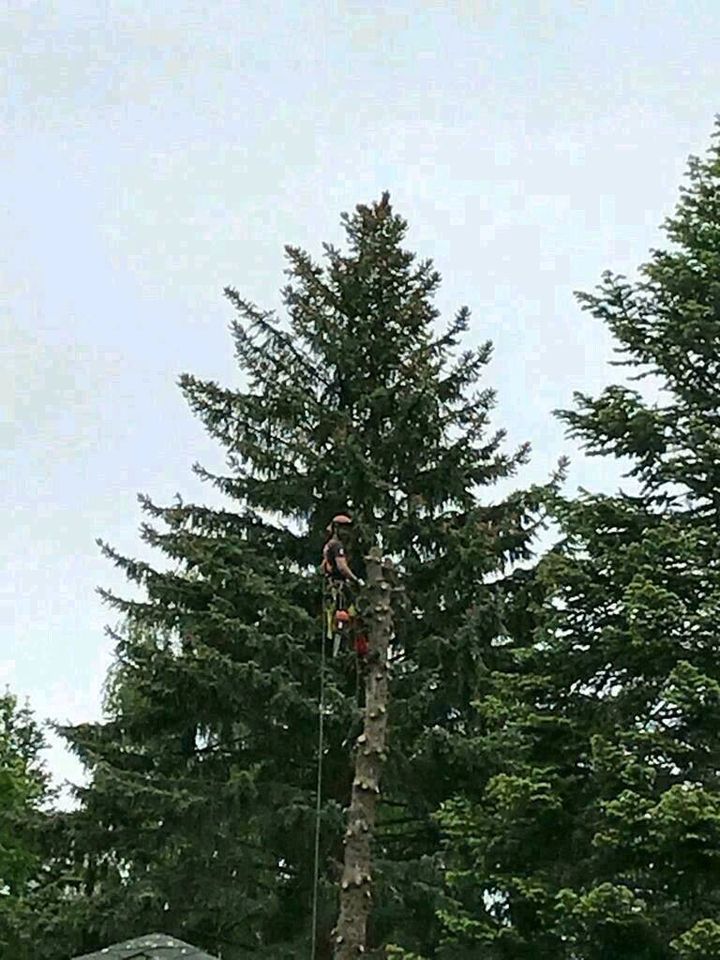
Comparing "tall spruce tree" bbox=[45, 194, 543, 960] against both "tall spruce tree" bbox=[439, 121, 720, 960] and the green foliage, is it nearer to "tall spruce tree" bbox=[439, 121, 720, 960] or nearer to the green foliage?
the green foliage

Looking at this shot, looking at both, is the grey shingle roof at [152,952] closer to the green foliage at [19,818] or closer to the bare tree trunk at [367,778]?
the bare tree trunk at [367,778]

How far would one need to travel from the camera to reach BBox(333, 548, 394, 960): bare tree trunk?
7.20 meters

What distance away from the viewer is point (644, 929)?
8.98 meters

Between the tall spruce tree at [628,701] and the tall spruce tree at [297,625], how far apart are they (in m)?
1.70

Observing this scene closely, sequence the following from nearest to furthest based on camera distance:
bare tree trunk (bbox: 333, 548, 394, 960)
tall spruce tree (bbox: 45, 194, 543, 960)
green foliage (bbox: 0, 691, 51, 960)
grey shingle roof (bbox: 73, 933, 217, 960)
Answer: bare tree trunk (bbox: 333, 548, 394, 960), grey shingle roof (bbox: 73, 933, 217, 960), tall spruce tree (bbox: 45, 194, 543, 960), green foliage (bbox: 0, 691, 51, 960)

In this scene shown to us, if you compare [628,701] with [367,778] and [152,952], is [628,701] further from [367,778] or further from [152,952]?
[152,952]

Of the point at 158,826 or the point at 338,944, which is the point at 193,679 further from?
the point at 338,944

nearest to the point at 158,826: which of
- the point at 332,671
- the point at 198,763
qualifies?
the point at 198,763

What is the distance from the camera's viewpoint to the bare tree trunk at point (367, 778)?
7203mm

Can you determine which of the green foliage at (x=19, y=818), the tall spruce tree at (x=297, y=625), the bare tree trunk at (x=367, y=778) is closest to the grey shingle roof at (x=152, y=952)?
the bare tree trunk at (x=367, y=778)

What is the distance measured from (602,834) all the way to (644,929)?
2.17 ft

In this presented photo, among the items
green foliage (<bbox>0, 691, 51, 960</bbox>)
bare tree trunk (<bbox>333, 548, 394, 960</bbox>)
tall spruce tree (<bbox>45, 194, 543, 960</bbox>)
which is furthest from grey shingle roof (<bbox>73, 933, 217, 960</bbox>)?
green foliage (<bbox>0, 691, 51, 960</bbox>)

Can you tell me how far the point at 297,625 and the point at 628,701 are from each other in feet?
14.1

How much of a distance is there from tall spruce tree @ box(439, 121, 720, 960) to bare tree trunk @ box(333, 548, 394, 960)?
219 cm
